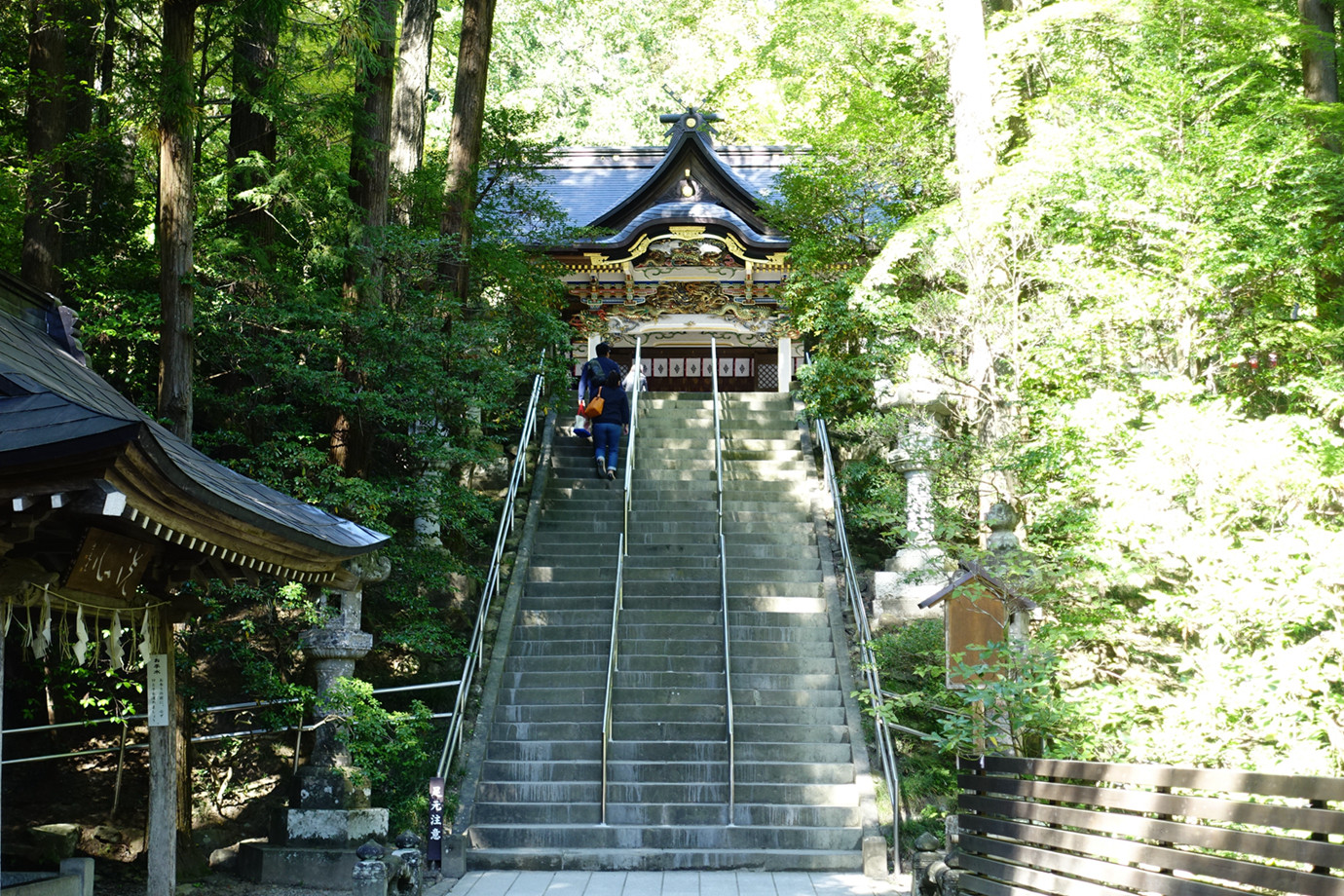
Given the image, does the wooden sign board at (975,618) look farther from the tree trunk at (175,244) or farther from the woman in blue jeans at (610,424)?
the woman in blue jeans at (610,424)

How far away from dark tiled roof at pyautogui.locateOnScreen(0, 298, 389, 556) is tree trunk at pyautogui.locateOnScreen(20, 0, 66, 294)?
11.1 ft

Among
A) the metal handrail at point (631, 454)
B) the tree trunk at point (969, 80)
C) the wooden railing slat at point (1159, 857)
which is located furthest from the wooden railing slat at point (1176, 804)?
the metal handrail at point (631, 454)

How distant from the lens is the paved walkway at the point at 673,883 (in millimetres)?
7297

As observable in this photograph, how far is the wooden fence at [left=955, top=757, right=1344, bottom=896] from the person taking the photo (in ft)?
10.9

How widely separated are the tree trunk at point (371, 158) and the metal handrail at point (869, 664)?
16.5 ft

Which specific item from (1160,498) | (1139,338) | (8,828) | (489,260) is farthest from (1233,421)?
(8,828)

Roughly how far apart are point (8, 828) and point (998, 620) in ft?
23.4

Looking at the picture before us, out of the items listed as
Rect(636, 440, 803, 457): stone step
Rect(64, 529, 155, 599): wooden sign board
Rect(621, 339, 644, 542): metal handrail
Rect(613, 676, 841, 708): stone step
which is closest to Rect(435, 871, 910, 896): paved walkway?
Rect(613, 676, 841, 708): stone step

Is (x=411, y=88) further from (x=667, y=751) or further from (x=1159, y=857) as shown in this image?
(x=1159, y=857)

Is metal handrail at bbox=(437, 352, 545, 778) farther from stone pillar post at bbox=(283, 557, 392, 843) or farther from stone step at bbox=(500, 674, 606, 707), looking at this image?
stone pillar post at bbox=(283, 557, 392, 843)

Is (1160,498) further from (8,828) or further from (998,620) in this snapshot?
(8,828)

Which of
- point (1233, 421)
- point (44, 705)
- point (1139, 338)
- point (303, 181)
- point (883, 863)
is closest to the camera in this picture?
point (1233, 421)

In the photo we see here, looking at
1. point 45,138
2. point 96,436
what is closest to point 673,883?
point 96,436

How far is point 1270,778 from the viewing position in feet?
11.2
